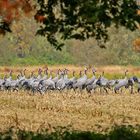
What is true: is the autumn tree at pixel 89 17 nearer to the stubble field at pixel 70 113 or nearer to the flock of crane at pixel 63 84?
the stubble field at pixel 70 113

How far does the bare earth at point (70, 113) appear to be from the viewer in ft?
70.4

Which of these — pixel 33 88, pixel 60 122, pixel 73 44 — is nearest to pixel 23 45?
pixel 73 44

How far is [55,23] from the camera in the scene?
51.5 ft

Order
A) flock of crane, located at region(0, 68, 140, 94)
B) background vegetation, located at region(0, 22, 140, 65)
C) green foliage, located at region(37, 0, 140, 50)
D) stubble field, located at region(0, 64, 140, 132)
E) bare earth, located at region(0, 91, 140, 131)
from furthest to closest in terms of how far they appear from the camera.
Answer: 1. background vegetation, located at region(0, 22, 140, 65)
2. flock of crane, located at region(0, 68, 140, 94)
3. bare earth, located at region(0, 91, 140, 131)
4. stubble field, located at region(0, 64, 140, 132)
5. green foliage, located at region(37, 0, 140, 50)

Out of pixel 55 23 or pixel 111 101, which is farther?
pixel 111 101

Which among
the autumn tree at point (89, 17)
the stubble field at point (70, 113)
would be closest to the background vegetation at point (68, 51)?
the stubble field at point (70, 113)

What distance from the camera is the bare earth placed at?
21472 millimetres

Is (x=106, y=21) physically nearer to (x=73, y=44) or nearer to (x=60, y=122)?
(x=60, y=122)

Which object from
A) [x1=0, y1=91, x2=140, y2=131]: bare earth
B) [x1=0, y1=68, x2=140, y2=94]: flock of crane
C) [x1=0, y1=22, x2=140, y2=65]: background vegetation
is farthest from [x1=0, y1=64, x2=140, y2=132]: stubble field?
[x1=0, y1=22, x2=140, y2=65]: background vegetation

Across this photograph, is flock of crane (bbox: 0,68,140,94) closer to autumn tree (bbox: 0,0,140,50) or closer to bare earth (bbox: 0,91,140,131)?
bare earth (bbox: 0,91,140,131)

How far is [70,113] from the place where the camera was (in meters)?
26.3

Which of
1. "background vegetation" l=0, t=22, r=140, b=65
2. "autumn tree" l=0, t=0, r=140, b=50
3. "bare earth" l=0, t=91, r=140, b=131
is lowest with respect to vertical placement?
"bare earth" l=0, t=91, r=140, b=131

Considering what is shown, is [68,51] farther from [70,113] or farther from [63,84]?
[70,113]

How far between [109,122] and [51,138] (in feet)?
30.1
